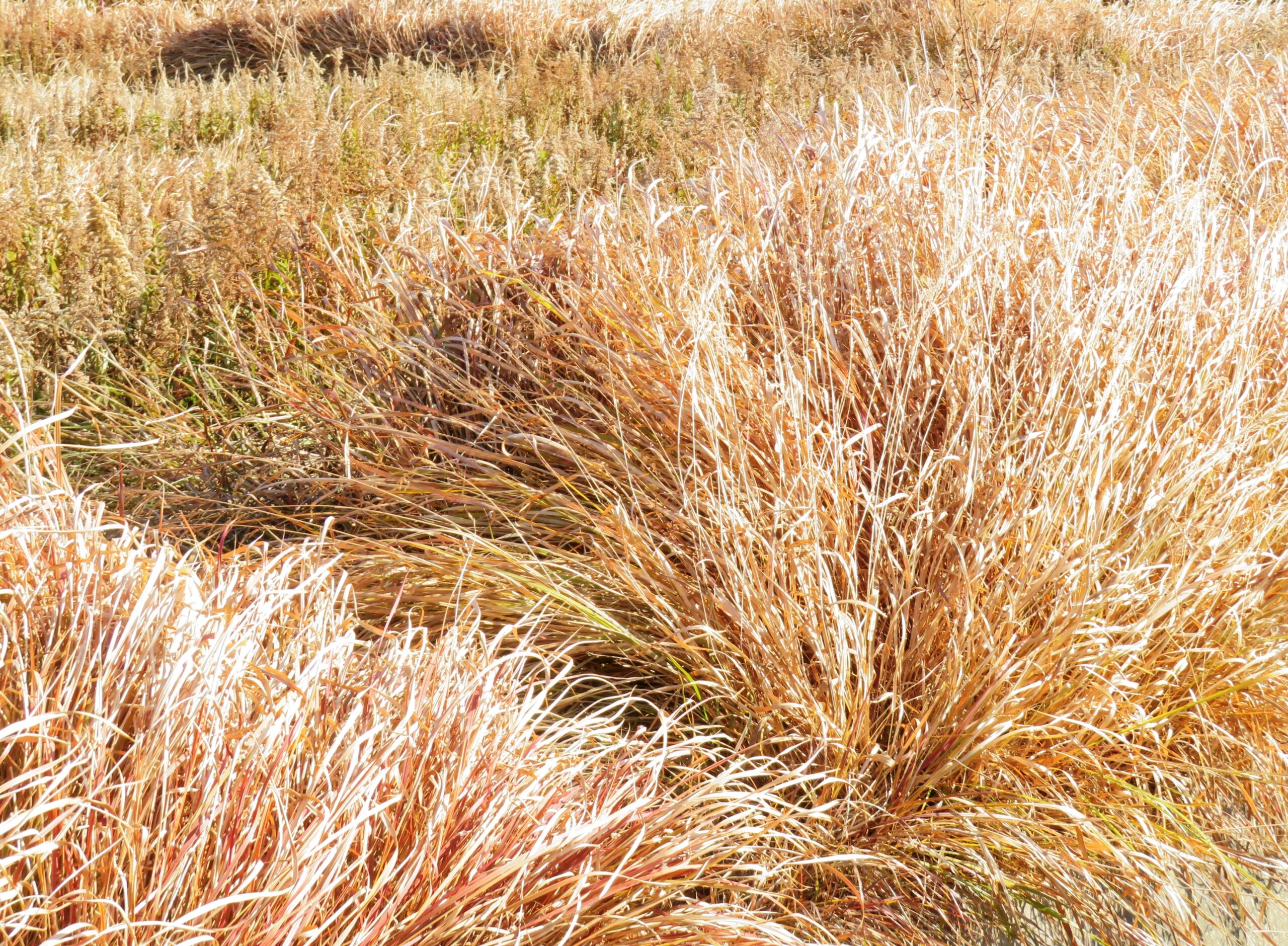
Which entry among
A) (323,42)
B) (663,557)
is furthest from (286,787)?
(323,42)

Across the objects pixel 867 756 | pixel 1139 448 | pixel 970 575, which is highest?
pixel 1139 448

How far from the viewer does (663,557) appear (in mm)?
2156

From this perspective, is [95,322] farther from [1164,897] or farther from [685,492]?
[1164,897]

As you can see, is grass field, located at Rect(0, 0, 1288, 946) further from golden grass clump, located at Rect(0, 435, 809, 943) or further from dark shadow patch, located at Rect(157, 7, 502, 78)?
dark shadow patch, located at Rect(157, 7, 502, 78)

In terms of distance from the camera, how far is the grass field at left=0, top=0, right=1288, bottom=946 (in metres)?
1.50

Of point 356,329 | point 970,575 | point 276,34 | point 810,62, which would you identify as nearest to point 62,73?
point 276,34

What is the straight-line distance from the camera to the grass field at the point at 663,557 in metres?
1.50

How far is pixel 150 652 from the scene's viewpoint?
4.90ft

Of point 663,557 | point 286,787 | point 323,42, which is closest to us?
point 286,787

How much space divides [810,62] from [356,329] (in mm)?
4886

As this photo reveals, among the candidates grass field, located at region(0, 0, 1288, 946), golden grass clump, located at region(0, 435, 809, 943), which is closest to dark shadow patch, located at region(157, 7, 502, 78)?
grass field, located at region(0, 0, 1288, 946)

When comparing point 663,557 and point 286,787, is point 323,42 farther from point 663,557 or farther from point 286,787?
point 286,787

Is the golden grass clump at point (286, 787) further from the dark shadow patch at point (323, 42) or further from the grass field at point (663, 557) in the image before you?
the dark shadow patch at point (323, 42)

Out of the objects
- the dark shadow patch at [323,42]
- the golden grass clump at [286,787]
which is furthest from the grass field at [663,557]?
the dark shadow patch at [323,42]
